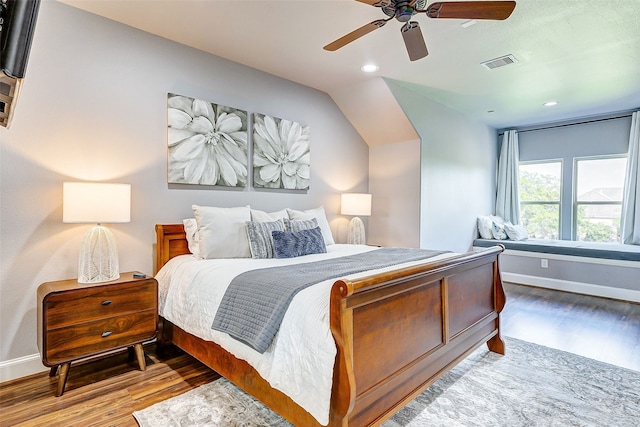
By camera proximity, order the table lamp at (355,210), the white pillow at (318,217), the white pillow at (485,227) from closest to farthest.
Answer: the white pillow at (318,217)
the table lamp at (355,210)
the white pillow at (485,227)

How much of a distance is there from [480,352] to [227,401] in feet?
6.79

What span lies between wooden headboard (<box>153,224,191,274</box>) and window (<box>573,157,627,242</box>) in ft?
19.8

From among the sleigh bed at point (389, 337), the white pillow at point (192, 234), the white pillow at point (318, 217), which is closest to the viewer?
the sleigh bed at point (389, 337)

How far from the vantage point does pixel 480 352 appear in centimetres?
283

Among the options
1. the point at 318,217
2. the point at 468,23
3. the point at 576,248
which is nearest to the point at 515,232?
the point at 576,248

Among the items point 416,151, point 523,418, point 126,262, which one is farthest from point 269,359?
point 416,151

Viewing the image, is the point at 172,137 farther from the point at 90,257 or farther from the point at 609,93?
the point at 609,93

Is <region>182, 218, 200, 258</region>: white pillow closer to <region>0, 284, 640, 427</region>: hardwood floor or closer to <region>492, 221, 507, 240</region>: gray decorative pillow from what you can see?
<region>0, 284, 640, 427</region>: hardwood floor

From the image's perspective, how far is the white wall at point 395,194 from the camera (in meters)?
4.47

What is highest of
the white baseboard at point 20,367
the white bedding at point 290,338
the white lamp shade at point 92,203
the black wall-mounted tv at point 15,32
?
the black wall-mounted tv at point 15,32

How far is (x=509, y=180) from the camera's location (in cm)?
614

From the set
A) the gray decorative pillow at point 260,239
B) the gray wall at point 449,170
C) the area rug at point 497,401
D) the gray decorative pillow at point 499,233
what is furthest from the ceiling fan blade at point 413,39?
the gray decorative pillow at point 499,233

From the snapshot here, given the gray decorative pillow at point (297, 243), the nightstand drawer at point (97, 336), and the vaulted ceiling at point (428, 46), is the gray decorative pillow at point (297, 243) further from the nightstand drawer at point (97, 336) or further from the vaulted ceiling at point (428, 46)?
the vaulted ceiling at point (428, 46)

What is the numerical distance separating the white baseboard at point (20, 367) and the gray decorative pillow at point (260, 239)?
1.68m
